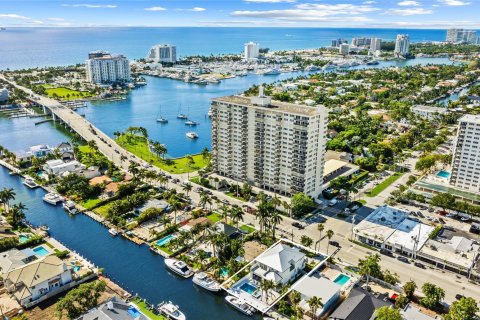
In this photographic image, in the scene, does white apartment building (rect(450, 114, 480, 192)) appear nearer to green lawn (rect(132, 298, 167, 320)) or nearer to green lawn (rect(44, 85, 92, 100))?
green lawn (rect(132, 298, 167, 320))

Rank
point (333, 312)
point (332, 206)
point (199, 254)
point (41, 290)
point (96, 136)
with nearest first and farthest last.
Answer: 1. point (333, 312)
2. point (41, 290)
3. point (199, 254)
4. point (332, 206)
5. point (96, 136)

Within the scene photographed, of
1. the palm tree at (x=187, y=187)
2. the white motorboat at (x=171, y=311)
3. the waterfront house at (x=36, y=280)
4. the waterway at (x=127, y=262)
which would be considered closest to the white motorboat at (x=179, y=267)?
the waterway at (x=127, y=262)

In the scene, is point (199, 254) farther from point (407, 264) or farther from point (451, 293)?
point (451, 293)

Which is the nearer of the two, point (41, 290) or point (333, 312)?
point (333, 312)

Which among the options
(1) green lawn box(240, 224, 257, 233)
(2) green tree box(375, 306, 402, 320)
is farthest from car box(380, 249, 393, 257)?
(1) green lawn box(240, 224, 257, 233)

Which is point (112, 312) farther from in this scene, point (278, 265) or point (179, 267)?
point (278, 265)

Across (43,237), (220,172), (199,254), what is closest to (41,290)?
(43,237)
